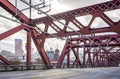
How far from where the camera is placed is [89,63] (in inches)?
3130

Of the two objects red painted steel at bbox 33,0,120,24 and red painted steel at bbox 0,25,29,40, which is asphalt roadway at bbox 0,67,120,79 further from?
red painted steel at bbox 33,0,120,24

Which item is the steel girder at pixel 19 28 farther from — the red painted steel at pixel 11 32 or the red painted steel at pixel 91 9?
the red painted steel at pixel 91 9

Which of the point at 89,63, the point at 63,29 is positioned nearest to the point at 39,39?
the point at 63,29

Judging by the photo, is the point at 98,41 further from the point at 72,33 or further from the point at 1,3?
the point at 1,3

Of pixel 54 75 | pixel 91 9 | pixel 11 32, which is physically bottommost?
pixel 54 75

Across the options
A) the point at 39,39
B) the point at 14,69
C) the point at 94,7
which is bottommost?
the point at 14,69

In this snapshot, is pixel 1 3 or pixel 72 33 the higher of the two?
pixel 1 3

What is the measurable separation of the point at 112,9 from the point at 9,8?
41.4ft

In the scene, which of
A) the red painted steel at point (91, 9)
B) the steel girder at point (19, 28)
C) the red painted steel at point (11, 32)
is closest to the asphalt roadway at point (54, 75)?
the red painted steel at point (11, 32)

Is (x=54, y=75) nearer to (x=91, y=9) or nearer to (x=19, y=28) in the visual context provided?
(x=91, y=9)

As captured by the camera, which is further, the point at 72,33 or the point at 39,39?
the point at 39,39

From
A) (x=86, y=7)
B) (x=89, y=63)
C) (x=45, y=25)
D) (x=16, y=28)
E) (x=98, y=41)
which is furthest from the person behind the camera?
(x=89, y=63)

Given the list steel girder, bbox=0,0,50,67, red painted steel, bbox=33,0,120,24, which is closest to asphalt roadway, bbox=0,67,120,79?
steel girder, bbox=0,0,50,67

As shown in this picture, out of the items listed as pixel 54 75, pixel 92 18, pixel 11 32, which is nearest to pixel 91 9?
pixel 92 18
